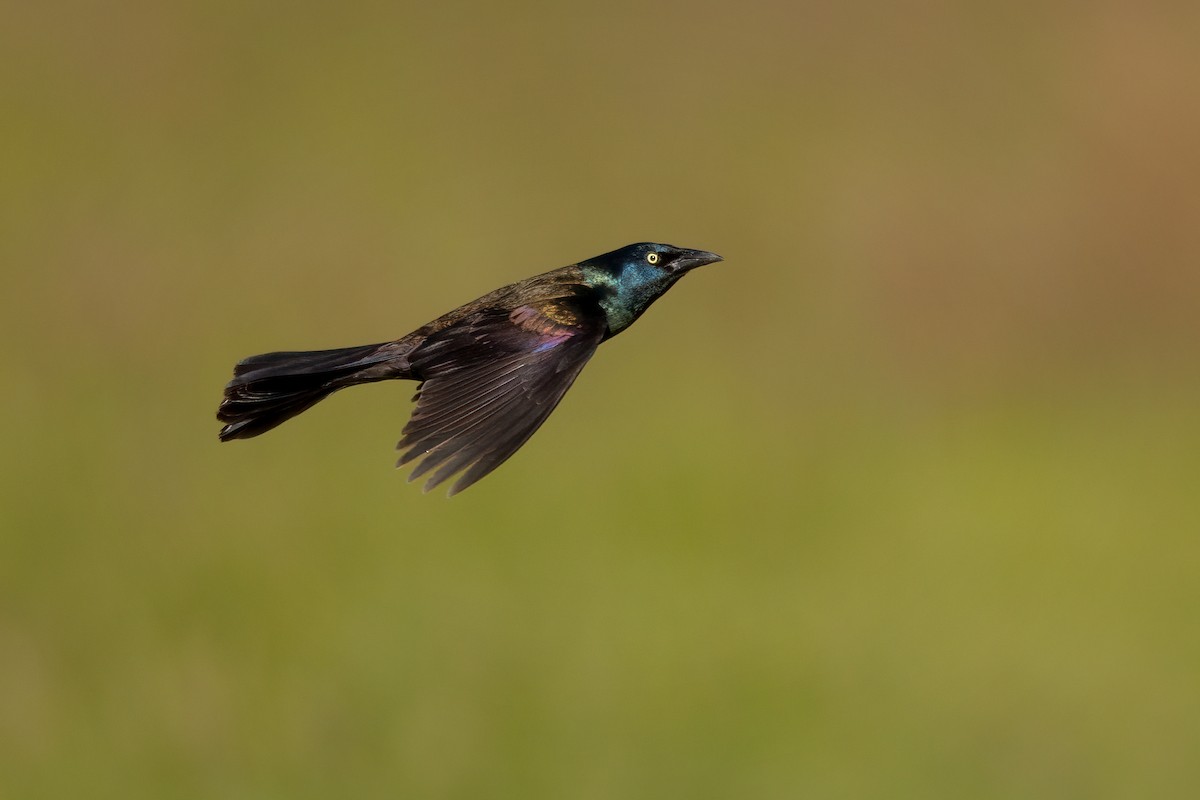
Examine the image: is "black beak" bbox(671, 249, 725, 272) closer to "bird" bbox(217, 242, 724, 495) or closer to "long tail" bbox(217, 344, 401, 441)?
"bird" bbox(217, 242, 724, 495)

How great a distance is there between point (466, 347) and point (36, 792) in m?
10.4

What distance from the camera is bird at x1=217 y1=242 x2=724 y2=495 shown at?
4840 millimetres

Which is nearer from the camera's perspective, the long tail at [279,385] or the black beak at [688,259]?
the long tail at [279,385]

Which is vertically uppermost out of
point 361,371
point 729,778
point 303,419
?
point 303,419

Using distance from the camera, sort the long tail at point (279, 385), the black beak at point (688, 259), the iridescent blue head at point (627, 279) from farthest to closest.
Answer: the black beak at point (688, 259), the iridescent blue head at point (627, 279), the long tail at point (279, 385)

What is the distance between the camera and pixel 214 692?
14.7m

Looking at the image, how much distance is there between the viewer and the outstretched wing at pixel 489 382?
480cm

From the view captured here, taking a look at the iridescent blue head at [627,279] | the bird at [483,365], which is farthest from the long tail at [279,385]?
the iridescent blue head at [627,279]

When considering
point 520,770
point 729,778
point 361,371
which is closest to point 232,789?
point 520,770

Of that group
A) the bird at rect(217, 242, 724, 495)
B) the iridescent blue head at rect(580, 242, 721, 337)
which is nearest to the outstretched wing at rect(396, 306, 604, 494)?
the bird at rect(217, 242, 724, 495)

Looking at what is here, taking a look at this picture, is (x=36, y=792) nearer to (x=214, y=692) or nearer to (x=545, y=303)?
(x=214, y=692)

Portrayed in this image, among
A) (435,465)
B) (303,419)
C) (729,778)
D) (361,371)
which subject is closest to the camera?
(435,465)

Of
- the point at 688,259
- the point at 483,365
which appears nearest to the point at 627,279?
the point at 688,259

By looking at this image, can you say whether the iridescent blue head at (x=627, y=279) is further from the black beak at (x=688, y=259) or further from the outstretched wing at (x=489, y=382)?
the outstretched wing at (x=489, y=382)
